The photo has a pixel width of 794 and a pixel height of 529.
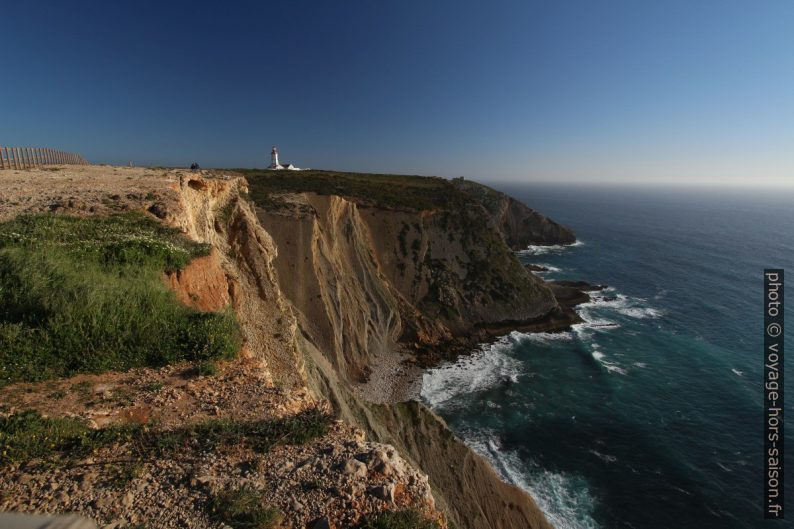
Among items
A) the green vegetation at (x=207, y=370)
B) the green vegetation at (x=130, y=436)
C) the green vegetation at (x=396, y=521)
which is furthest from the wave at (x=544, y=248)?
the green vegetation at (x=396, y=521)

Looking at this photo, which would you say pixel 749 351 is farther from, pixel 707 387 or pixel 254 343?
pixel 254 343

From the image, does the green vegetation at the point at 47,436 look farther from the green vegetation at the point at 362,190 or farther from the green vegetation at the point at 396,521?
the green vegetation at the point at 362,190

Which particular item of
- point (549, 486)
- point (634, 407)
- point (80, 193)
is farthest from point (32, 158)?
point (634, 407)

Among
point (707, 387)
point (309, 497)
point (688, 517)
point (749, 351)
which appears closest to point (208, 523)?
point (309, 497)

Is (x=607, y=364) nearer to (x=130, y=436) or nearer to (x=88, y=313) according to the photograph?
(x=130, y=436)

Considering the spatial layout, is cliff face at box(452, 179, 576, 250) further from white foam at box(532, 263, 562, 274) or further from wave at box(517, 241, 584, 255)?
white foam at box(532, 263, 562, 274)

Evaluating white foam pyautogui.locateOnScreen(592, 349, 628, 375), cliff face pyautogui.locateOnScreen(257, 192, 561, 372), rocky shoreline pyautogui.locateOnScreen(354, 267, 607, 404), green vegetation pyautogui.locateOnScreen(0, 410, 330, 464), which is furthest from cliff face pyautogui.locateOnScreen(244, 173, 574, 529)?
green vegetation pyautogui.locateOnScreen(0, 410, 330, 464)
